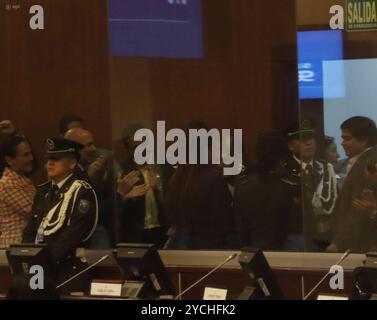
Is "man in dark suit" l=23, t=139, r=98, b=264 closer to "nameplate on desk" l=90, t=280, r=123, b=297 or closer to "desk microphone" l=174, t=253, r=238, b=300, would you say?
"nameplate on desk" l=90, t=280, r=123, b=297

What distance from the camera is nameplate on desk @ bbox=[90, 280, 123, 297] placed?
6.43 meters

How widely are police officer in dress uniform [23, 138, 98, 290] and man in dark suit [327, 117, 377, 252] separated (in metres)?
1.19

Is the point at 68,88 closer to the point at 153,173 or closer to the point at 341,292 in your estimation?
the point at 153,173

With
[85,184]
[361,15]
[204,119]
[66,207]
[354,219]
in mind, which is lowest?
[354,219]

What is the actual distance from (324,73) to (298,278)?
3.28ft

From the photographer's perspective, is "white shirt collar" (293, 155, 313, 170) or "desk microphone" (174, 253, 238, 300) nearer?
"desk microphone" (174, 253, 238, 300)

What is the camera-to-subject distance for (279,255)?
702 centimetres

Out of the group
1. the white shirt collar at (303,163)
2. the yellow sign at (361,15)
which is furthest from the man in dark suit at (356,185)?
the yellow sign at (361,15)

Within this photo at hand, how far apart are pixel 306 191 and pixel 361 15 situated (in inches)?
35.3

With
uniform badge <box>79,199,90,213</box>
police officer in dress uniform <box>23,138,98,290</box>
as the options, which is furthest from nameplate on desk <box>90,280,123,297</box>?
uniform badge <box>79,199,90,213</box>

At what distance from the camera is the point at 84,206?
698 cm

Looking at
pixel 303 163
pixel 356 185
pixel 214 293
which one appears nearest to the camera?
pixel 214 293

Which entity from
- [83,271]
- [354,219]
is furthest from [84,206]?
[354,219]

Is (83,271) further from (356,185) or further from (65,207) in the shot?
(356,185)
